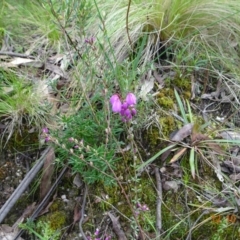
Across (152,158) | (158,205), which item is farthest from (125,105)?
(158,205)

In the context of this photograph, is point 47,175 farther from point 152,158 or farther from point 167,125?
point 167,125

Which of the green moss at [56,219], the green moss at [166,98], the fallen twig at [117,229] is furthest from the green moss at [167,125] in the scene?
the green moss at [56,219]

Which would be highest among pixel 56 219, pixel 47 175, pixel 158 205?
pixel 47 175

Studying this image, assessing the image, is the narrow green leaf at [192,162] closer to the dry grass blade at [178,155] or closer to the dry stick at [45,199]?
the dry grass blade at [178,155]

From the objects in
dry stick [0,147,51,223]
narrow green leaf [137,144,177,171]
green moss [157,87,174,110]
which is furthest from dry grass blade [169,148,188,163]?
dry stick [0,147,51,223]

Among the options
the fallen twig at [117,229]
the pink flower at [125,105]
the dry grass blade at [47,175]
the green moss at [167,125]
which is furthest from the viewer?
the green moss at [167,125]

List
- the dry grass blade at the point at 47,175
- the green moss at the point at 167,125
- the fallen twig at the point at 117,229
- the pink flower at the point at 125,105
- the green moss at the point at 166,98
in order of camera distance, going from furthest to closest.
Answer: the green moss at the point at 166,98 → the green moss at the point at 167,125 → the dry grass blade at the point at 47,175 → the fallen twig at the point at 117,229 → the pink flower at the point at 125,105

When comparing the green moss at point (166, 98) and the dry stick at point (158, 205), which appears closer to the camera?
the dry stick at point (158, 205)

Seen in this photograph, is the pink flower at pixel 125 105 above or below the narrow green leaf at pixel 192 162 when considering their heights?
above

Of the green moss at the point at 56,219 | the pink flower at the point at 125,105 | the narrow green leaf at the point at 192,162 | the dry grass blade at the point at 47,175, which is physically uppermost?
the pink flower at the point at 125,105
